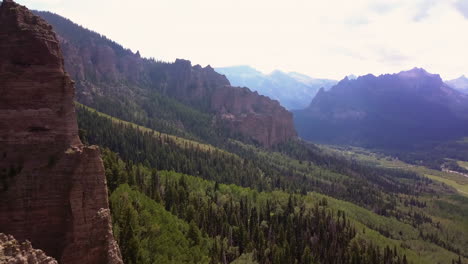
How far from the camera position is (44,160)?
39625mm

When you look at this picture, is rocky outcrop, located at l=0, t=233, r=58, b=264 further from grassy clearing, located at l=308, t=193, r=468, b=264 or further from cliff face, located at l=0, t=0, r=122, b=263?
grassy clearing, located at l=308, t=193, r=468, b=264

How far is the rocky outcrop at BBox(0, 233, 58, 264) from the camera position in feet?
87.8

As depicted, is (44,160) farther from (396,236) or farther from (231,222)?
(396,236)

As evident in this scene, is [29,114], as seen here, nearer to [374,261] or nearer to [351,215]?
[374,261]

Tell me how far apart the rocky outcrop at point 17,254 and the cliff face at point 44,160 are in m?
7.15

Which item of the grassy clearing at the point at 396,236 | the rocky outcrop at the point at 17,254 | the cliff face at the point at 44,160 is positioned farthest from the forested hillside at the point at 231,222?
the rocky outcrop at the point at 17,254

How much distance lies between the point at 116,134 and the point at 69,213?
515ft

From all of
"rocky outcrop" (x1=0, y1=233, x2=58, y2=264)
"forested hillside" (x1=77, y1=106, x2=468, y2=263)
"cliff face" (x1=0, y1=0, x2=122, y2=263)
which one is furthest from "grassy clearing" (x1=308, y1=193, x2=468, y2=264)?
"rocky outcrop" (x1=0, y1=233, x2=58, y2=264)

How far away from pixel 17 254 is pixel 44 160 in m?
14.0

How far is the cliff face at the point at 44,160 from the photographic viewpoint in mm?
37969

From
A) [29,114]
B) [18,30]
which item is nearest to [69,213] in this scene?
[29,114]

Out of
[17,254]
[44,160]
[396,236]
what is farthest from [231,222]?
[17,254]

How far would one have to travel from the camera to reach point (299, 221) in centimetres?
14400

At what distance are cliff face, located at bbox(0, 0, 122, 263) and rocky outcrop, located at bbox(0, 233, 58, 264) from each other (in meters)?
7.15
